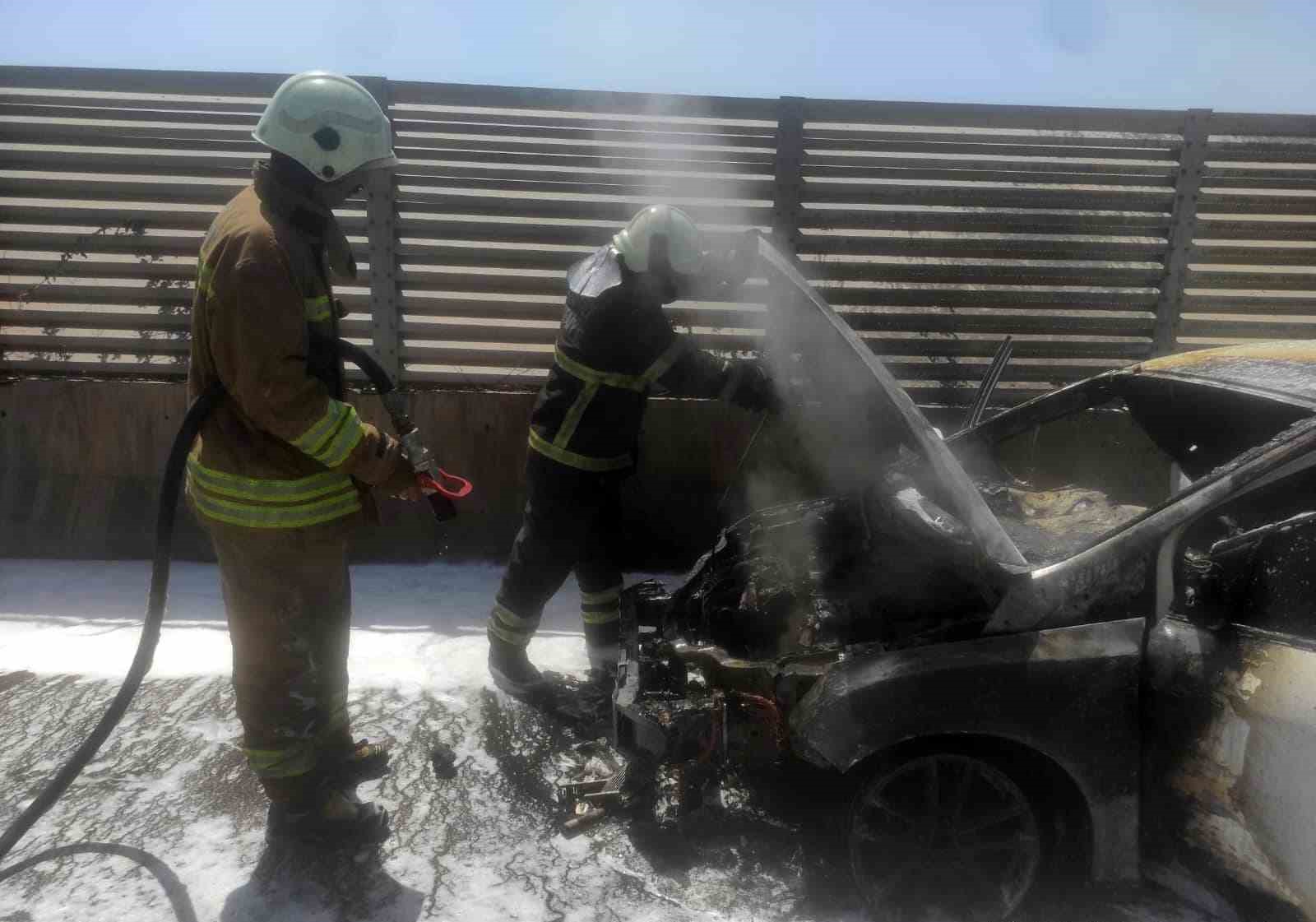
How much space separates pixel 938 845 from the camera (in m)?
2.50

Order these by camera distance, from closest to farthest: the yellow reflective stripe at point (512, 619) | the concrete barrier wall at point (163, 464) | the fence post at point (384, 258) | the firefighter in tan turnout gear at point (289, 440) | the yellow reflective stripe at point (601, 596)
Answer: the firefighter in tan turnout gear at point (289, 440) < the yellow reflective stripe at point (512, 619) < the yellow reflective stripe at point (601, 596) < the fence post at point (384, 258) < the concrete barrier wall at point (163, 464)

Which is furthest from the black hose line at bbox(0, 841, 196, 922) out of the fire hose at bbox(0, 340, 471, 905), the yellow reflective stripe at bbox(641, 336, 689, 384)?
the yellow reflective stripe at bbox(641, 336, 689, 384)

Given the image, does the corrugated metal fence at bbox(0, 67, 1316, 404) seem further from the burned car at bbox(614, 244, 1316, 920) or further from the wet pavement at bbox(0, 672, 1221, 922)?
the wet pavement at bbox(0, 672, 1221, 922)

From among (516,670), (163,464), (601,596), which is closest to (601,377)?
(601,596)

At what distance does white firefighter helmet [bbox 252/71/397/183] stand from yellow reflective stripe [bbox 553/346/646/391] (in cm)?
117

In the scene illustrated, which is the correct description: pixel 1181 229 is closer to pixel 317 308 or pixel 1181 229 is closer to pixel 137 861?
pixel 317 308

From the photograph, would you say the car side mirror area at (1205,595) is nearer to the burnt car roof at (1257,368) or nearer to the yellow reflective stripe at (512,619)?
the burnt car roof at (1257,368)

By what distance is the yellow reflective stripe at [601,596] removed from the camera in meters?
3.94

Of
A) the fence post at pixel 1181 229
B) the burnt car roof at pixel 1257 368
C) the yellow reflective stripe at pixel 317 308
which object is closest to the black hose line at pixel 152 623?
the yellow reflective stripe at pixel 317 308

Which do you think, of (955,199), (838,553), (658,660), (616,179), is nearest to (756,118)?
(616,179)

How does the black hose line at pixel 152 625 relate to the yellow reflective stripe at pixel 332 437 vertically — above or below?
below

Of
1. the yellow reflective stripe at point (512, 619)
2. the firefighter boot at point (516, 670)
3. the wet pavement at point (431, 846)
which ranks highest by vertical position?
the yellow reflective stripe at point (512, 619)

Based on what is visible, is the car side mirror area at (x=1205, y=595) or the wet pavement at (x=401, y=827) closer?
the car side mirror area at (x=1205, y=595)

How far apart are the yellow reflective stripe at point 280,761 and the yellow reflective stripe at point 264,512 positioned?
737 mm
